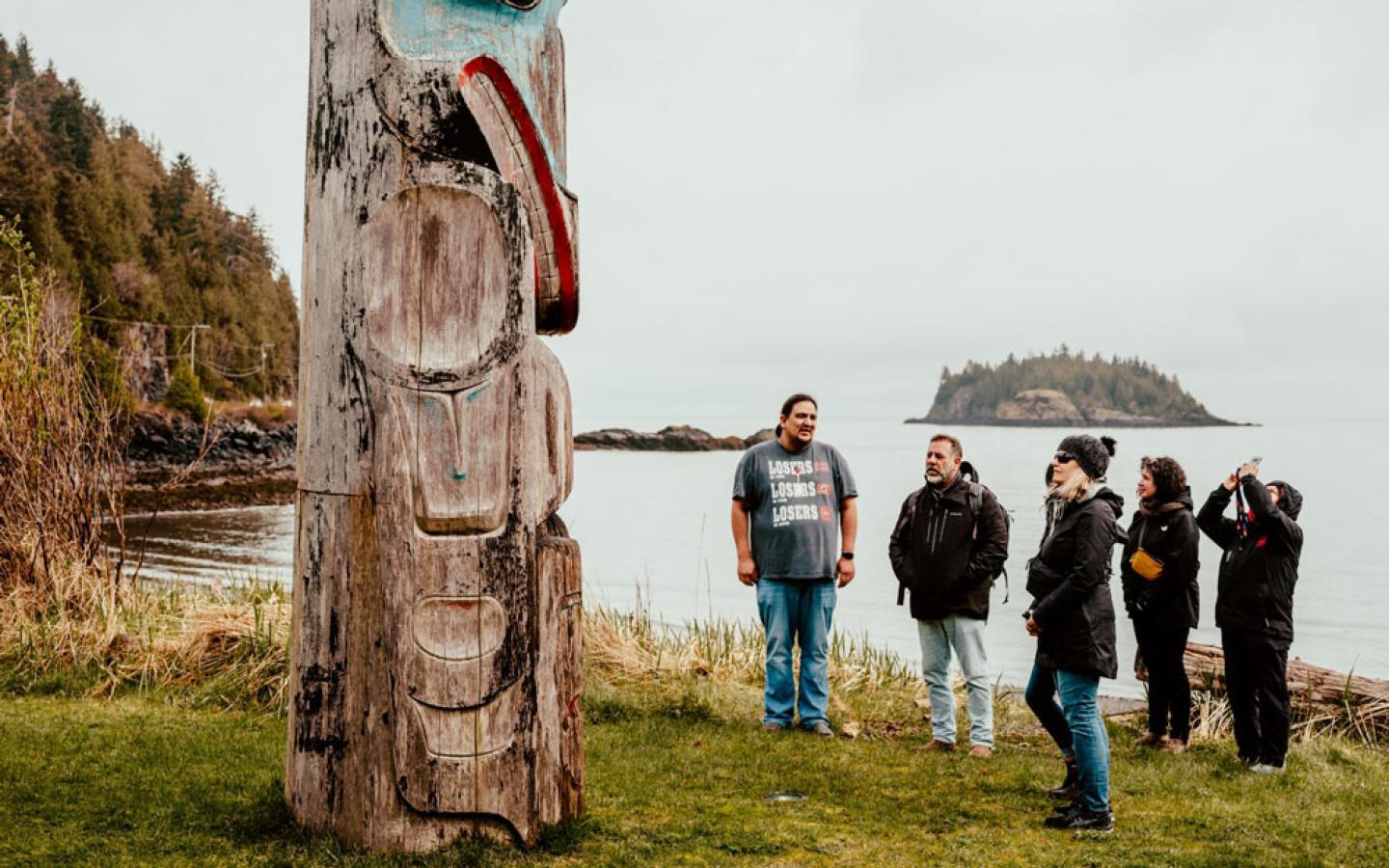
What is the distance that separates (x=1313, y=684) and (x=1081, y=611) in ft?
13.9

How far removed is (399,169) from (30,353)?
5878 mm

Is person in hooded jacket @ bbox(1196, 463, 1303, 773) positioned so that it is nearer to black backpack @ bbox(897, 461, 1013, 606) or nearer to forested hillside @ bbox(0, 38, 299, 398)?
black backpack @ bbox(897, 461, 1013, 606)

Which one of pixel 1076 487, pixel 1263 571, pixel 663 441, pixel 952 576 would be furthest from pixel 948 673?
pixel 663 441

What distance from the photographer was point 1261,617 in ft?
19.5

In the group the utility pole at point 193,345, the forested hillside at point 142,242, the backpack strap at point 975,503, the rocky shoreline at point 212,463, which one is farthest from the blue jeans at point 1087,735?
the utility pole at point 193,345

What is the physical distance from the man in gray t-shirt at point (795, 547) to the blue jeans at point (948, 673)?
0.62m

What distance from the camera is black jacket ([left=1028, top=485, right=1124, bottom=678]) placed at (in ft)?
14.8

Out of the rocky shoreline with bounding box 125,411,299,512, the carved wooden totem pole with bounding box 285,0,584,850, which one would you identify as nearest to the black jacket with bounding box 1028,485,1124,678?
the carved wooden totem pole with bounding box 285,0,584,850

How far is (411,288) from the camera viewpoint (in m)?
3.62

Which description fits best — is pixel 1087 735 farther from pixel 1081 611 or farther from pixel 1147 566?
pixel 1147 566

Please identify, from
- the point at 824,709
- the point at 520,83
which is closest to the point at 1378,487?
the point at 824,709

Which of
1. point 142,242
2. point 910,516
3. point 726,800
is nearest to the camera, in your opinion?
point 726,800

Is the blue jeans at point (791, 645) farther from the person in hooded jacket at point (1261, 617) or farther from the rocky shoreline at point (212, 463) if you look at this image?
the rocky shoreline at point (212, 463)

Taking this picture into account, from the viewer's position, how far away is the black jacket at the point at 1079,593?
14.8 ft
